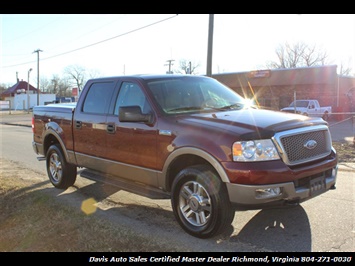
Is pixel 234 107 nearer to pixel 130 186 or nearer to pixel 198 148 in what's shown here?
pixel 198 148

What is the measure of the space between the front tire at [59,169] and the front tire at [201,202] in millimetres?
2916

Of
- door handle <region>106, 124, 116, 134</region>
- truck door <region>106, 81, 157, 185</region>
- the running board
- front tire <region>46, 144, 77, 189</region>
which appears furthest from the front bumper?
front tire <region>46, 144, 77, 189</region>

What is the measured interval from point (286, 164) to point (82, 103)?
3.76m

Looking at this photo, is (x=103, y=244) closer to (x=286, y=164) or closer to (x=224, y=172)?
(x=224, y=172)

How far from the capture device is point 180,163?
4.33 m

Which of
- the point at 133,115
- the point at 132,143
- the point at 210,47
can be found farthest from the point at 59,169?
Result: the point at 210,47

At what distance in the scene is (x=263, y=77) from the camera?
33906 millimetres

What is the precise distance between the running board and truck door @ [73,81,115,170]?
164 mm

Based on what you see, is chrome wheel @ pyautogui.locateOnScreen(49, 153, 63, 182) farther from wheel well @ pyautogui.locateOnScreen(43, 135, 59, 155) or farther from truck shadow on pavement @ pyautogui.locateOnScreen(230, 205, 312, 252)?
truck shadow on pavement @ pyautogui.locateOnScreen(230, 205, 312, 252)

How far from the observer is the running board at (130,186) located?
4.48m

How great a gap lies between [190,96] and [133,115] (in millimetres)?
984

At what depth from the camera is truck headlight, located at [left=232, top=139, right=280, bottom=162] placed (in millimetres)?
3641

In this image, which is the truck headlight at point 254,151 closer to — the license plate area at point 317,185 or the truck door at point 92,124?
the license plate area at point 317,185

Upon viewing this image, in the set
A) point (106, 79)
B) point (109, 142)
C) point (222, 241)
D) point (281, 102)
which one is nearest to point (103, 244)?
point (222, 241)
